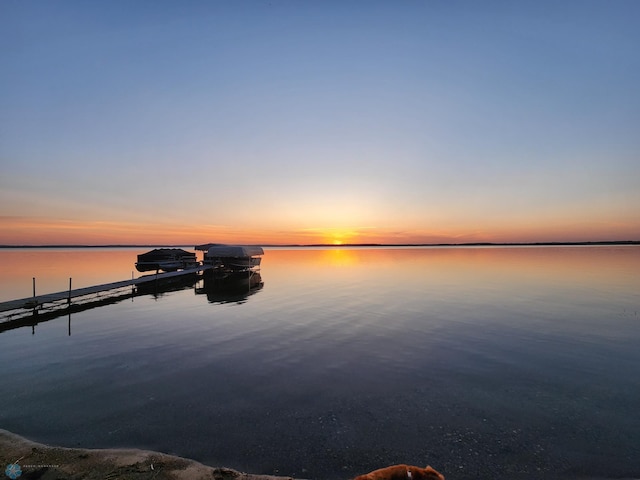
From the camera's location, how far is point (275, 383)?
37.5 ft

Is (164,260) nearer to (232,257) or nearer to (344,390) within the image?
(232,257)

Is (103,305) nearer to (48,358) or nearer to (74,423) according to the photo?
(48,358)

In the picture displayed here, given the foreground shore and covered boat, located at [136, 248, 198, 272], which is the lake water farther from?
covered boat, located at [136, 248, 198, 272]

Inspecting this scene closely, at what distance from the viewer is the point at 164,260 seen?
192 ft

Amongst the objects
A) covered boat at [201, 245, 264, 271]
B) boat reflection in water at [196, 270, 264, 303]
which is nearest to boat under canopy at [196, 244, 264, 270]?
covered boat at [201, 245, 264, 271]

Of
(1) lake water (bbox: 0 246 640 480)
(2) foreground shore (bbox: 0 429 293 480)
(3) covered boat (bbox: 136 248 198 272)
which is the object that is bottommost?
(1) lake water (bbox: 0 246 640 480)

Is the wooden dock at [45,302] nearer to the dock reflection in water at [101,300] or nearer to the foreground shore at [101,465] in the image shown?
the dock reflection in water at [101,300]

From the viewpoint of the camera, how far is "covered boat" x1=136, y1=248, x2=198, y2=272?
55.8 metres

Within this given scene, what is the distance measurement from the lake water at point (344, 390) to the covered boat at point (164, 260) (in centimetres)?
3552

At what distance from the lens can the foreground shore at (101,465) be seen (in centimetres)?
598

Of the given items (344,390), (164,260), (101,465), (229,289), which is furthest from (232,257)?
(101,465)

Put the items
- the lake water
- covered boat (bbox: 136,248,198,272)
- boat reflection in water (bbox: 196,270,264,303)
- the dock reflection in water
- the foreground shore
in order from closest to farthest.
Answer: the foreground shore → the lake water → the dock reflection in water → boat reflection in water (bbox: 196,270,264,303) → covered boat (bbox: 136,248,198,272)

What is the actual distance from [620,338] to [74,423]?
24.7m

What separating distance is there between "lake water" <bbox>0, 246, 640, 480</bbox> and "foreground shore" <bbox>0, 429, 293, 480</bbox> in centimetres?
79
